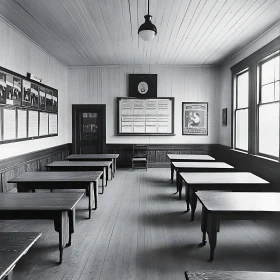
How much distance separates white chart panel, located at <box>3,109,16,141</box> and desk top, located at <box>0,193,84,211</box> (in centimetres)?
217

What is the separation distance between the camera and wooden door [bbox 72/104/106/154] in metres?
9.06

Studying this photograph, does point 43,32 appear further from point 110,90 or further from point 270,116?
point 270,116

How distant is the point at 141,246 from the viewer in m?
3.20

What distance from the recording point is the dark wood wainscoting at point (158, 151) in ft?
29.5

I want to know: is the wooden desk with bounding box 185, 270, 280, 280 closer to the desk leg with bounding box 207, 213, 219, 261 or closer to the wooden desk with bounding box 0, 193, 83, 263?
the desk leg with bounding box 207, 213, 219, 261

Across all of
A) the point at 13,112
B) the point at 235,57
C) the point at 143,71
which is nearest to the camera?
the point at 13,112

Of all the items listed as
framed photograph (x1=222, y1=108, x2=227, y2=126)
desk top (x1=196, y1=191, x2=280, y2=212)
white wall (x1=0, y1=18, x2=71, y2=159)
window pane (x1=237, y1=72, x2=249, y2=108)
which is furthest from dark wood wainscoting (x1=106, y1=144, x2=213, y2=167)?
desk top (x1=196, y1=191, x2=280, y2=212)

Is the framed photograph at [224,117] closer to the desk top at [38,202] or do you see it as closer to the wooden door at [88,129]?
the wooden door at [88,129]

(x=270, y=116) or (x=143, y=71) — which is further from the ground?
(x=143, y=71)

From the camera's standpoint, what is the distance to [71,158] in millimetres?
6523

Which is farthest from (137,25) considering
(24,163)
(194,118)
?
(194,118)

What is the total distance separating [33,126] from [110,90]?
334 centimetres

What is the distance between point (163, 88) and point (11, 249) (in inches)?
303

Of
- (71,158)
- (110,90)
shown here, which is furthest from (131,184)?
(110,90)
